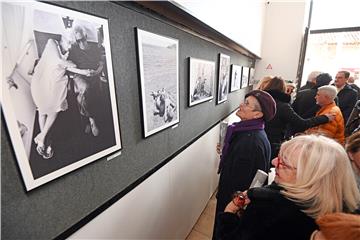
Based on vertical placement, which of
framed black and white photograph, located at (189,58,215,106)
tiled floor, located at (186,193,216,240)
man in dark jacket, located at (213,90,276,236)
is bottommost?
tiled floor, located at (186,193,216,240)

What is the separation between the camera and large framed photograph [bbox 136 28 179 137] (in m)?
1.08

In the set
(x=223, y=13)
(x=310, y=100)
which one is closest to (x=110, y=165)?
(x=223, y=13)

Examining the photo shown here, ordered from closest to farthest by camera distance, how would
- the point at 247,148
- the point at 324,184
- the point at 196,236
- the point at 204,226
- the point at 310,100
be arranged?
the point at 324,184 → the point at 247,148 → the point at 196,236 → the point at 204,226 → the point at 310,100

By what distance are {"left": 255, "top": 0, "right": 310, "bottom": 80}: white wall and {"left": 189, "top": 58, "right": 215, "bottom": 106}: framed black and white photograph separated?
407 centimetres

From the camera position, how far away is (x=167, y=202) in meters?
1.58

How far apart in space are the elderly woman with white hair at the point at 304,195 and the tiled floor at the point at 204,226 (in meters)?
1.41

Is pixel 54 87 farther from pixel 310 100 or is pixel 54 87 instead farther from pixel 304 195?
pixel 310 100

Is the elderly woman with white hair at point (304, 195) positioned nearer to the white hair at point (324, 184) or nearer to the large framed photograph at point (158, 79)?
the white hair at point (324, 184)

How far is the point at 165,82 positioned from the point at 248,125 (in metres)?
0.66

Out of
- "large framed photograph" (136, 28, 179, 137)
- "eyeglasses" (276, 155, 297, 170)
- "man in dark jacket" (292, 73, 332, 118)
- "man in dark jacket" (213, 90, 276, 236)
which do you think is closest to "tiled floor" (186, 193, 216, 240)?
"man in dark jacket" (213, 90, 276, 236)

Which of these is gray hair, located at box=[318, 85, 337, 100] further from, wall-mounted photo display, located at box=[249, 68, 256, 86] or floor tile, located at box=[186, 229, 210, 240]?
wall-mounted photo display, located at box=[249, 68, 256, 86]

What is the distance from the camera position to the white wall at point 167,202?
3.33 feet

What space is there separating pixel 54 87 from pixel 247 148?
119cm

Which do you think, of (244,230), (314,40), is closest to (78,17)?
(244,230)
